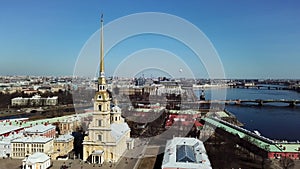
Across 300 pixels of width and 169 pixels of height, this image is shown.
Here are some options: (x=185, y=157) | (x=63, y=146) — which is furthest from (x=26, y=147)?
(x=185, y=157)

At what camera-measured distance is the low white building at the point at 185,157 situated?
23.7 feet

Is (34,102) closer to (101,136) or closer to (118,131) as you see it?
(118,131)

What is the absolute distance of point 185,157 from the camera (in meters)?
7.62

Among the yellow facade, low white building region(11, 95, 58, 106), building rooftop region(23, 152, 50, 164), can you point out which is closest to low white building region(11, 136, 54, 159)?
the yellow facade

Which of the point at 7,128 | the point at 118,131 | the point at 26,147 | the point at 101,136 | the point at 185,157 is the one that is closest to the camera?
the point at 185,157

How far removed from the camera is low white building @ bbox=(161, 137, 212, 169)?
7238mm

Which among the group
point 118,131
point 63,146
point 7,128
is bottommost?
point 63,146

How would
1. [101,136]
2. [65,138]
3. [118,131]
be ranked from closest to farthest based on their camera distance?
[101,136]
[118,131]
[65,138]

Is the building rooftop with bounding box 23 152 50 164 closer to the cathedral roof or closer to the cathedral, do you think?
the cathedral

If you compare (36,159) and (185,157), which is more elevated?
(185,157)

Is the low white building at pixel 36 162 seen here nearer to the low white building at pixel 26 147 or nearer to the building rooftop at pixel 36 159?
the building rooftop at pixel 36 159

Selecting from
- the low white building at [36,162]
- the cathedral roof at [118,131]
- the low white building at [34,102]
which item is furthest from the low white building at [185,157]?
the low white building at [34,102]

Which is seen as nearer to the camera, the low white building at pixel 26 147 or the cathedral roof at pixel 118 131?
the cathedral roof at pixel 118 131

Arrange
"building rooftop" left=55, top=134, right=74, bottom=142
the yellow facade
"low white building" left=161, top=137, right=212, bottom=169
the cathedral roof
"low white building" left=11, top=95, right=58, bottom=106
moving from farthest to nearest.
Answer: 1. "low white building" left=11, top=95, right=58, bottom=106
2. "building rooftop" left=55, top=134, right=74, bottom=142
3. the yellow facade
4. the cathedral roof
5. "low white building" left=161, top=137, right=212, bottom=169
